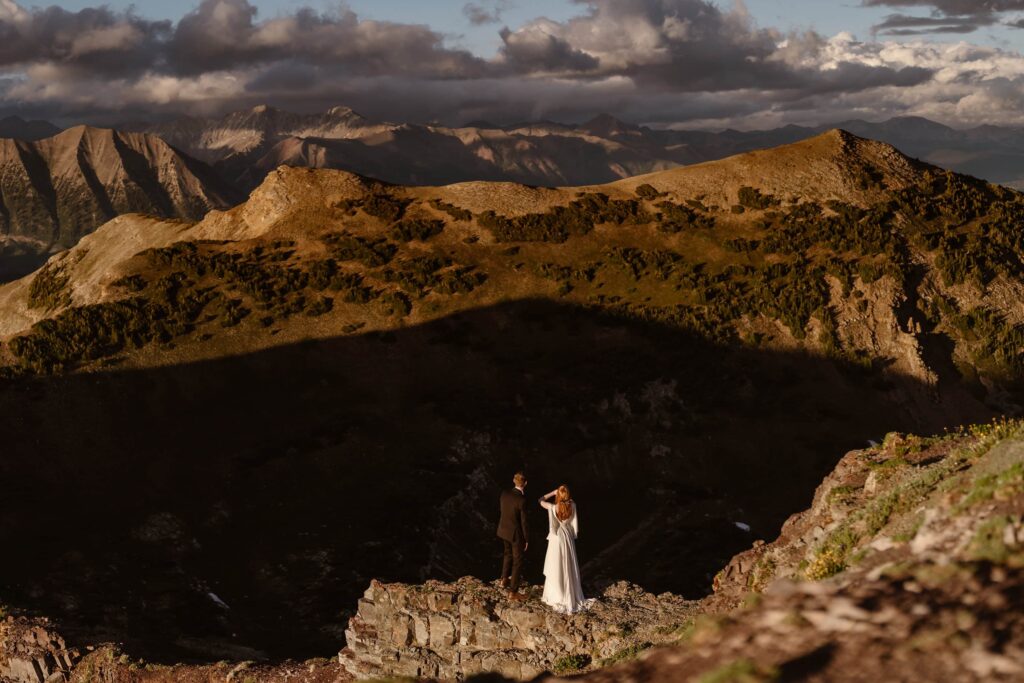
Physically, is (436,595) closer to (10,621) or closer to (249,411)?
(10,621)

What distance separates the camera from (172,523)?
4216 centimetres

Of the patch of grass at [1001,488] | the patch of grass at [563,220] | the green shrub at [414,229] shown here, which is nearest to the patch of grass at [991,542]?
the patch of grass at [1001,488]

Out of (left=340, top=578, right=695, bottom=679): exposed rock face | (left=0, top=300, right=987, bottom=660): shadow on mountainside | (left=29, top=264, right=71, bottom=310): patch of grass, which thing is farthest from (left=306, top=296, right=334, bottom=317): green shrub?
(left=340, top=578, right=695, bottom=679): exposed rock face

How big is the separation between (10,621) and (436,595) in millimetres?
15016

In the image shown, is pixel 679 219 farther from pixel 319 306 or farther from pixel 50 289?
pixel 50 289

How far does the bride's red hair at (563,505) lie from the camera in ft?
67.2

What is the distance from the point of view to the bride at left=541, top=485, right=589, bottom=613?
2077 centimetres

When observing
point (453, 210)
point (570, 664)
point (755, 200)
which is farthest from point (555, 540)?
point (755, 200)

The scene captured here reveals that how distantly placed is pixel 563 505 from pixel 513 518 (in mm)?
1512

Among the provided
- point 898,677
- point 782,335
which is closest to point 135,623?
point 898,677

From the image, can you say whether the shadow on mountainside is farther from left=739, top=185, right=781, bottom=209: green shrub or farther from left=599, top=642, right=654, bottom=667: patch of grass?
left=739, top=185, right=781, bottom=209: green shrub

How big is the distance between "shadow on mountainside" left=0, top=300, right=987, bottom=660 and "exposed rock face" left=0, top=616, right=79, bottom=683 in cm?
93

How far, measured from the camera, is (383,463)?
48.5 m

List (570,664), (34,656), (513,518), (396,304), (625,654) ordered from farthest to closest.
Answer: (396,304)
(34,656)
(513,518)
(570,664)
(625,654)
